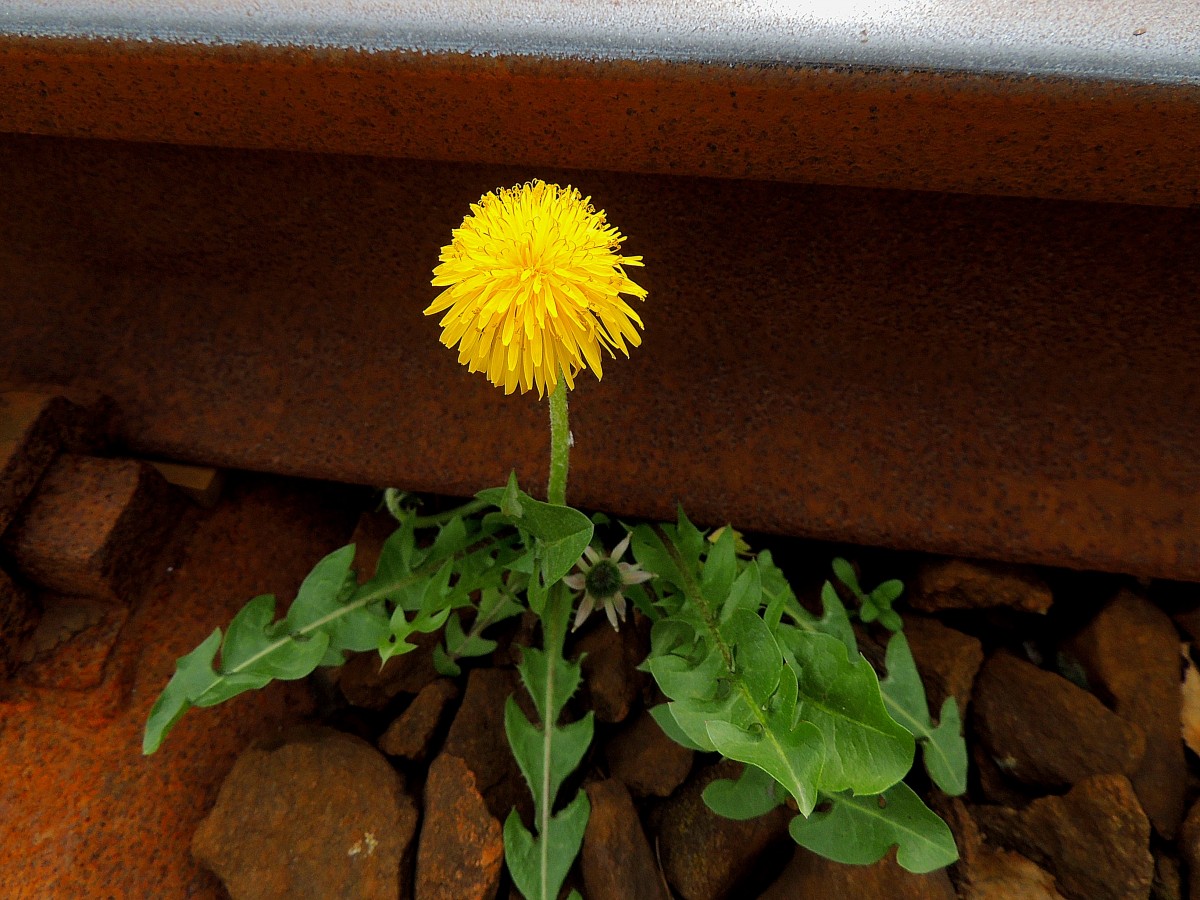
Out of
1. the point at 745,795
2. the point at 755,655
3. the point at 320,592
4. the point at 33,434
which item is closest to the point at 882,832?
the point at 745,795

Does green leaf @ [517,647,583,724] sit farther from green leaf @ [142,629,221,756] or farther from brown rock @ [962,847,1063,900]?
brown rock @ [962,847,1063,900]

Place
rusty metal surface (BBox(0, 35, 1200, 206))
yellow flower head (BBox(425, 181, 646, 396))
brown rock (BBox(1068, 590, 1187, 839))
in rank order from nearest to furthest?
yellow flower head (BBox(425, 181, 646, 396))
rusty metal surface (BBox(0, 35, 1200, 206))
brown rock (BBox(1068, 590, 1187, 839))

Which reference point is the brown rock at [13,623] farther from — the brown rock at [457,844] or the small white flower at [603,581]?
the small white flower at [603,581]

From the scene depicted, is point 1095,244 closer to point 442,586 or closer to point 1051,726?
point 1051,726

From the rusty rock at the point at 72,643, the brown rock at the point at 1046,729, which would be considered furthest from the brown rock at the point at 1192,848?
the rusty rock at the point at 72,643

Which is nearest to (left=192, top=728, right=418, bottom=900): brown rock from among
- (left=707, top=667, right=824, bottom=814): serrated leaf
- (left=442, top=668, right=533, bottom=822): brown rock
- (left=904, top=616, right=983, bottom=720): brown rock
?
(left=442, top=668, right=533, bottom=822): brown rock

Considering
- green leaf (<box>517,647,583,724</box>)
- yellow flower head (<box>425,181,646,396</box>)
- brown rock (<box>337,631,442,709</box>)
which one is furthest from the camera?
brown rock (<box>337,631,442,709</box>)

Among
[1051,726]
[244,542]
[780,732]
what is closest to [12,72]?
[244,542]
